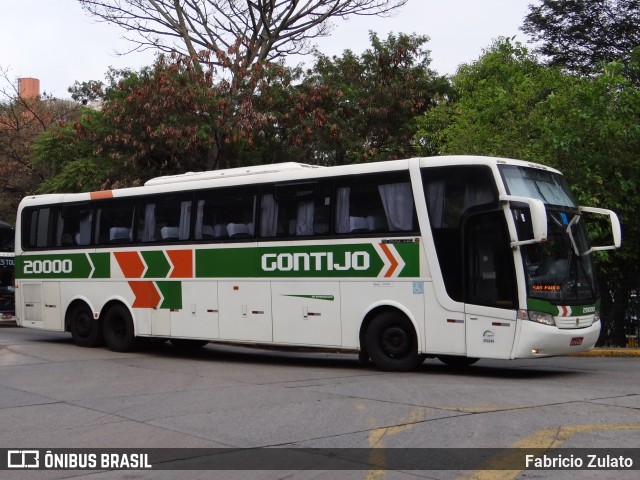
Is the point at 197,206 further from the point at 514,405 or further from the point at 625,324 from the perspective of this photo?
the point at 625,324

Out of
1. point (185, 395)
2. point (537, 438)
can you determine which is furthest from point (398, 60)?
point (537, 438)

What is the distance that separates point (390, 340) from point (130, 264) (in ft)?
20.8

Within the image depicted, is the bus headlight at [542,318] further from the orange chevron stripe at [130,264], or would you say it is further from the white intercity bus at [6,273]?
the white intercity bus at [6,273]

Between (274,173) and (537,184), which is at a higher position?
(274,173)

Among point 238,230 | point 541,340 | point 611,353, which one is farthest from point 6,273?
point 541,340

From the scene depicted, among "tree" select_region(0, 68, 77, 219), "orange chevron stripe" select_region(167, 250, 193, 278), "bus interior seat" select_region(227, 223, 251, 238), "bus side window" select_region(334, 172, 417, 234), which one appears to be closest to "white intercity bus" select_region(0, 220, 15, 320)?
"tree" select_region(0, 68, 77, 219)

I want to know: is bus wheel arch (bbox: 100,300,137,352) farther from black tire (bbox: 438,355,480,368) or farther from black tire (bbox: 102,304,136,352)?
black tire (bbox: 438,355,480,368)

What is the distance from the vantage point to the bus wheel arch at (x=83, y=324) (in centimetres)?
1872

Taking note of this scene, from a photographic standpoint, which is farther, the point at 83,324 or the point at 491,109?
the point at 491,109

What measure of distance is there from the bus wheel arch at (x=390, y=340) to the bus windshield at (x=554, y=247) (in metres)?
2.20

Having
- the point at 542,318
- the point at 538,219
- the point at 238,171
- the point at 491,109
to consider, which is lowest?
the point at 542,318

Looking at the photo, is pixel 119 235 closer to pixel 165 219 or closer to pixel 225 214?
pixel 165 219

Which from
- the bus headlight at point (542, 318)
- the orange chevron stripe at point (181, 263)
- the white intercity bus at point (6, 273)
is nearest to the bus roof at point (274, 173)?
the orange chevron stripe at point (181, 263)

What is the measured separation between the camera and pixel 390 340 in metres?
14.2
